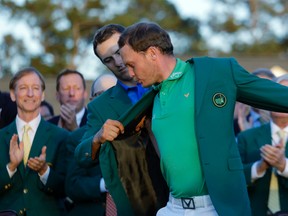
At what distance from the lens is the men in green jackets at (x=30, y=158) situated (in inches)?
287

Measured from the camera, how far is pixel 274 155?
7117 mm

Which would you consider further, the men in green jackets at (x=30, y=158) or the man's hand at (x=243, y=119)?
the man's hand at (x=243, y=119)

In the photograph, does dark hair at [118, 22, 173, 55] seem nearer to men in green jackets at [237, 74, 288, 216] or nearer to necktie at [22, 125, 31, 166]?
men in green jackets at [237, 74, 288, 216]

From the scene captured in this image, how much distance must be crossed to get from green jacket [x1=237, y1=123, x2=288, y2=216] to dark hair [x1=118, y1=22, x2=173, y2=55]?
2848mm

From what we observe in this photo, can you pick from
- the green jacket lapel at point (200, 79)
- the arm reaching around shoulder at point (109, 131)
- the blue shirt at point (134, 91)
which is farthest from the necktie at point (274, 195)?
the green jacket lapel at point (200, 79)

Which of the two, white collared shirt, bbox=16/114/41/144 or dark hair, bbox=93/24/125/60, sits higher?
dark hair, bbox=93/24/125/60

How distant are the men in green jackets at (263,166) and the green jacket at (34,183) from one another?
72.0 inches

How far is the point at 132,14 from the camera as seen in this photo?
41.2 meters

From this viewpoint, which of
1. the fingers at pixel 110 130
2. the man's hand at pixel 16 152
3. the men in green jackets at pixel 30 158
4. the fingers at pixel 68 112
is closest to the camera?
the fingers at pixel 110 130

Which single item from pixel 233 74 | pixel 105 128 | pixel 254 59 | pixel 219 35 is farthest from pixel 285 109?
pixel 219 35

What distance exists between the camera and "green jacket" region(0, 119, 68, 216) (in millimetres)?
7383

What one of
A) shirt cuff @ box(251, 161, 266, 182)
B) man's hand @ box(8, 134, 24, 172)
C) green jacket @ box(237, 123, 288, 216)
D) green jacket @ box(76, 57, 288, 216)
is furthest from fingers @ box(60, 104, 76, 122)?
green jacket @ box(76, 57, 288, 216)

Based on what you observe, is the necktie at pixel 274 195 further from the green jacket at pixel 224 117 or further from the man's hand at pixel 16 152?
the green jacket at pixel 224 117

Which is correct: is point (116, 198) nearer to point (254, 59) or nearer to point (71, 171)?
point (71, 171)
